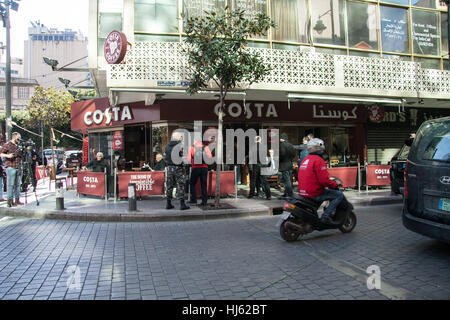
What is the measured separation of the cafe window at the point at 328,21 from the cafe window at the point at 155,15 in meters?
5.41

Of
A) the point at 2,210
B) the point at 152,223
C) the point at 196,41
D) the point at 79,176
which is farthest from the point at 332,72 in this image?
the point at 2,210

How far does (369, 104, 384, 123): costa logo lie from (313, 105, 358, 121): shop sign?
809 mm

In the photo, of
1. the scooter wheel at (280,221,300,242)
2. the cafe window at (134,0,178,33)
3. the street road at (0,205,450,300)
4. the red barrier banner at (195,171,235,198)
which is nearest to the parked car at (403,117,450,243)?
the street road at (0,205,450,300)

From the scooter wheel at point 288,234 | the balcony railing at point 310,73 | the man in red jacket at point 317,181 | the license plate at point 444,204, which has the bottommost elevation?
the scooter wheel at point 288,234

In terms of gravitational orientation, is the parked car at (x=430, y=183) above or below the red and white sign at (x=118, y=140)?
below

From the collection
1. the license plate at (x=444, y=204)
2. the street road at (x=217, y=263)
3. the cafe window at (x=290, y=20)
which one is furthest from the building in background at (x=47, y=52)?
the license plate at (x=444, y=204)

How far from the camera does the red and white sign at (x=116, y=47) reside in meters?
9.87

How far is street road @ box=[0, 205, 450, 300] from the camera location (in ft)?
11.8

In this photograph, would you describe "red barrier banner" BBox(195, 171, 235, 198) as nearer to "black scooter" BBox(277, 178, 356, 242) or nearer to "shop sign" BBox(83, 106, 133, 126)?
"black scooter" BBox(277, 178, 356, 242)

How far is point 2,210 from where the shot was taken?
890 centimetres

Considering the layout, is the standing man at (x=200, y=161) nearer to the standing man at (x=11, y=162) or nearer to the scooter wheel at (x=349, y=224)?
the scooter wheel at (x=349, y=224)

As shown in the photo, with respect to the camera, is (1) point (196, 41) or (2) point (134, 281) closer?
(2) point (134, 281)

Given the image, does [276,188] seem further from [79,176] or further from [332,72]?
[79,176]

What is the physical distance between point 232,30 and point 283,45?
4.82 m
